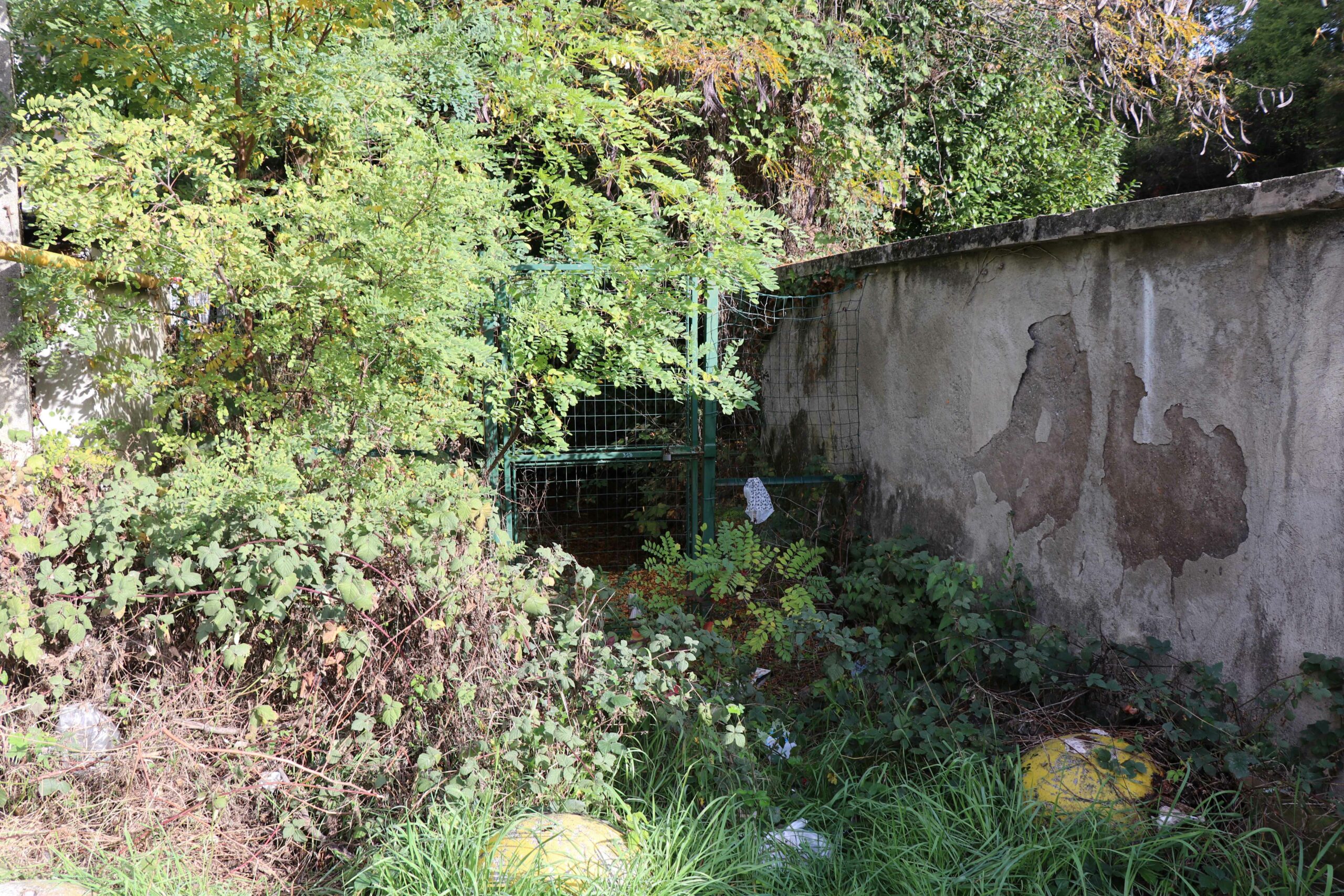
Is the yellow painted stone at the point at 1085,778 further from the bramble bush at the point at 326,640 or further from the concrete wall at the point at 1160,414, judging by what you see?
the bramble bush at the point at 326,640

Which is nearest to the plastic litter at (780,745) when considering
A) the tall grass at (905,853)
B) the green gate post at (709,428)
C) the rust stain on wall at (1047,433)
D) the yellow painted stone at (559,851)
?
the tall grass at (905,853)

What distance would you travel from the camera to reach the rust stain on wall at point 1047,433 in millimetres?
3445

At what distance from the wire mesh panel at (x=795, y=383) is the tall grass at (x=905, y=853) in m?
2.53

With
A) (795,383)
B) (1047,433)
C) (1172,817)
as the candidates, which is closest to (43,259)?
(795,383)

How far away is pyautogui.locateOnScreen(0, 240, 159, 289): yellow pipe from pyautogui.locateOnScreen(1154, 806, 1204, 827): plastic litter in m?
4.04

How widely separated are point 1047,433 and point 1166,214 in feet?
3.23

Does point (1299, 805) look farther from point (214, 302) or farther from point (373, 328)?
point (214, 302)

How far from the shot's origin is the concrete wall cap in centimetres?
254

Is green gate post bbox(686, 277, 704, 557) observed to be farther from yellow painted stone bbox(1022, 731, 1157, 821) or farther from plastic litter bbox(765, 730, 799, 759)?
yellow painted stone bbox(1022, 731, 1157, 821)

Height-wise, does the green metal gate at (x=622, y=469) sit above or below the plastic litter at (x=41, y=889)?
above

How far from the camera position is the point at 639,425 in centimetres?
564

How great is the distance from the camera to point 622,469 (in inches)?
237

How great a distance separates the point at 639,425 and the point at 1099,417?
9.69 ft

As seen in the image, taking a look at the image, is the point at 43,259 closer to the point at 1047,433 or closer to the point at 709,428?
the point at 709,428
